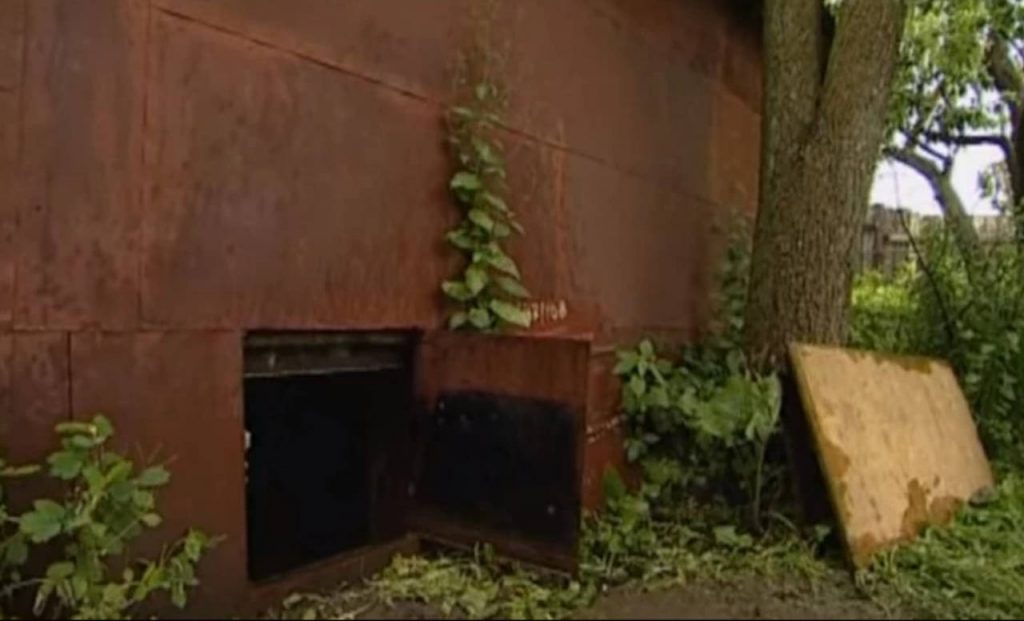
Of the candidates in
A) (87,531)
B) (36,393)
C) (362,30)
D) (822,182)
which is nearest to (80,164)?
(36,393)

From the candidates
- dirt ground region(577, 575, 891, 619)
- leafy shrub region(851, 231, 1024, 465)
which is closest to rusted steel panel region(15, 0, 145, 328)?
dirt ground region(577, 575, 891, 619)

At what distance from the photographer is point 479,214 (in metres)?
3.47

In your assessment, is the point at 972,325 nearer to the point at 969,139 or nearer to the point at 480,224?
the point at 480,224

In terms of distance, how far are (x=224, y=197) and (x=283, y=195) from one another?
7.7 inches

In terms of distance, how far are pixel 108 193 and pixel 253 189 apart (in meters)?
0.41

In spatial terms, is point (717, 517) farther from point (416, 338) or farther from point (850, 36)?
point (850, 36)

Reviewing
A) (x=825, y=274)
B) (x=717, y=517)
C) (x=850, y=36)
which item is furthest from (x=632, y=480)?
(x=850, y=36)

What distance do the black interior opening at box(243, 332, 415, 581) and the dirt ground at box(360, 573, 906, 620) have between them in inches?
29.5

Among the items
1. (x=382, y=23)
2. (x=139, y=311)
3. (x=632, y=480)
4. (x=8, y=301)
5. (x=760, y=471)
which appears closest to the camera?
(x=8, y=301)

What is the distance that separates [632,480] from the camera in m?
4.23

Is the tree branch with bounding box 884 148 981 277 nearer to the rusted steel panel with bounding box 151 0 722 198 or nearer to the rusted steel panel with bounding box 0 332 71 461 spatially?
the rusted steel panel with bounding box 151 0 722 198

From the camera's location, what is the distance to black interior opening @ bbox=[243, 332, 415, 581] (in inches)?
123

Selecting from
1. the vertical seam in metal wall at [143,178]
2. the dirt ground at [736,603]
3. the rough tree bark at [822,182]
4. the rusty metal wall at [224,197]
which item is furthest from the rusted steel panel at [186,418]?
the rough tree bark at [822,182]

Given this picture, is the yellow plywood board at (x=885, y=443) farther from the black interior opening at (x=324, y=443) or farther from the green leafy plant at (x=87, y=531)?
the green leafy plant at (x=87, y=531)
